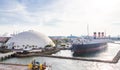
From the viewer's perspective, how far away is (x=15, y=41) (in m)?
69.9

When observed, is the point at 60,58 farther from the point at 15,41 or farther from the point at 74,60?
the point at 15,41

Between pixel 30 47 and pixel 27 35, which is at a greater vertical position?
pixel 27 35

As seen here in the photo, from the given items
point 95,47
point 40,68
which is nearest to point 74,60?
point 40,68

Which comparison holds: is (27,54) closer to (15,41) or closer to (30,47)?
(30,47)

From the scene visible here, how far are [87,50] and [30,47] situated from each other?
22057 mm

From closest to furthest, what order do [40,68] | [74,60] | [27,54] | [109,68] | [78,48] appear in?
[40,68], [109,68], [74,60], [27,54], [78,48]

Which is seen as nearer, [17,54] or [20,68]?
[20,68]

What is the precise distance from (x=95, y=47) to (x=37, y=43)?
23.4m

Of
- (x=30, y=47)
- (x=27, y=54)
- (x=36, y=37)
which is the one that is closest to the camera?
(x=27, y=54)

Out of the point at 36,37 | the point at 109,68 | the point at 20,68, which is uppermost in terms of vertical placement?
the point at 36,37

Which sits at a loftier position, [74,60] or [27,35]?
[27,35]

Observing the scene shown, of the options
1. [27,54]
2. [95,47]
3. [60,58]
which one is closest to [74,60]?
[60,58]

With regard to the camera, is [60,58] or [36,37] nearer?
[60,58]

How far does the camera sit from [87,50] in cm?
6125
